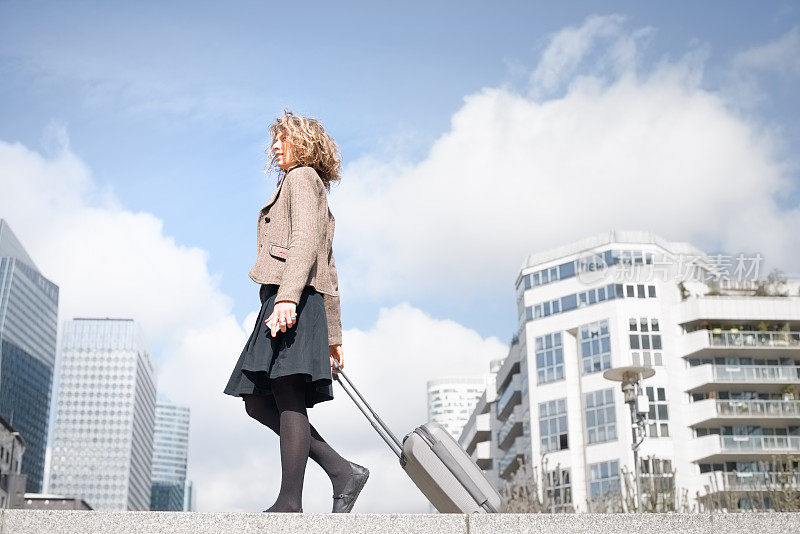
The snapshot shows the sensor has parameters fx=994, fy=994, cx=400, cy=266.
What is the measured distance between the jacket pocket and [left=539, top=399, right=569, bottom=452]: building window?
2002 inches

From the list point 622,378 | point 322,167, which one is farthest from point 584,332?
point 322,167

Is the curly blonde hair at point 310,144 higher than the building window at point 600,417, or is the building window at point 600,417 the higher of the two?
the building window at point 600,417

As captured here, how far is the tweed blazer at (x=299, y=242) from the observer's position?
16.4 ft

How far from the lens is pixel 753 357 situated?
54750 millimetres

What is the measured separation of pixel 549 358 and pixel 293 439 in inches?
2123

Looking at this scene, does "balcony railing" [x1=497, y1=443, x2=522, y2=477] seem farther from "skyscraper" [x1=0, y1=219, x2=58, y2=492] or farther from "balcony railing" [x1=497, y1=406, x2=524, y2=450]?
"skyscraper" [x1=0, y1=219, x2=58, y2=492]

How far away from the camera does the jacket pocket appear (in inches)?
203

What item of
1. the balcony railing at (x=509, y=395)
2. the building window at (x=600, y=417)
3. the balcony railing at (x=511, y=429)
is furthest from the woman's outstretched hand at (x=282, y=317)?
the balcony railing at (x=509, y=395)

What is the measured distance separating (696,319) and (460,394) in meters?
136

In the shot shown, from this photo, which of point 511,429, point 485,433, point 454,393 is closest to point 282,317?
point 511,429

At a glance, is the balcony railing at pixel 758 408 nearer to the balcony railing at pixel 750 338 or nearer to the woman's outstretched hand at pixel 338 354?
the balcony railing at pixel 750 338

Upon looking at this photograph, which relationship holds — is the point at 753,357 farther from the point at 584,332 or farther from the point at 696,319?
the point at 584,332

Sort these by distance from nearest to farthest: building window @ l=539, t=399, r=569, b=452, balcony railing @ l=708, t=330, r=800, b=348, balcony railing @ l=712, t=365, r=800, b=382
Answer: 1. balcony railing @ l=712, t=365, r=800, b=382
2. balcony railing @ l=708, t=330, r=800, b=348
3. building window @ l=539, t=399, r=569, b=452

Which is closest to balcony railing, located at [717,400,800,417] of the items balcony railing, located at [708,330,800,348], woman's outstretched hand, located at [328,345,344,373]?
balcony railing, located at [708,330,800,348]
